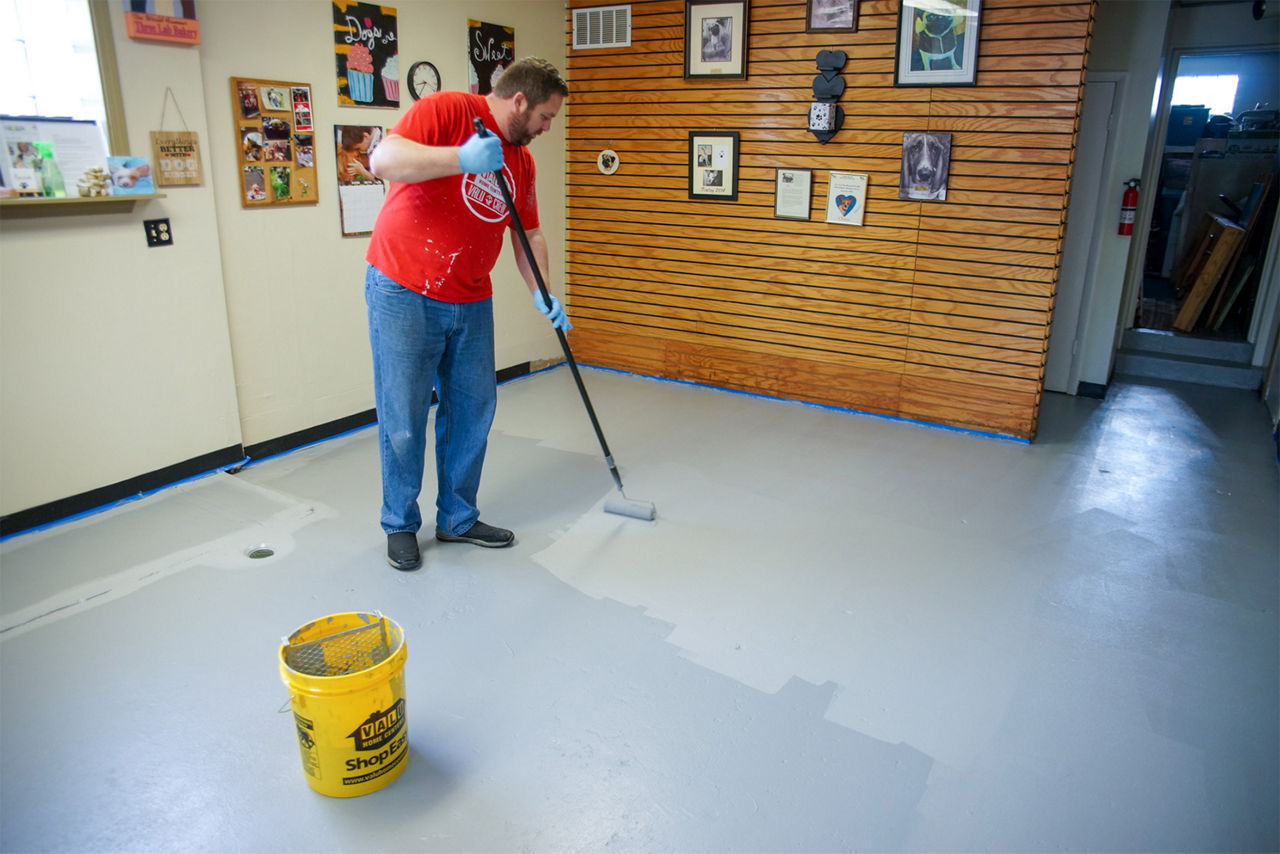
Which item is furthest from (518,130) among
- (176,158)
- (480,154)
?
(176,158)

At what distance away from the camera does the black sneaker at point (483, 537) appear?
10.5 ft

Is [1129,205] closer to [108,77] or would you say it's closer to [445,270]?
[445,270]

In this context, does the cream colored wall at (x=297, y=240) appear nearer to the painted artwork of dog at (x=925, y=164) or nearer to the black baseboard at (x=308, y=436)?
the black baseboard at (x=308, y=436)

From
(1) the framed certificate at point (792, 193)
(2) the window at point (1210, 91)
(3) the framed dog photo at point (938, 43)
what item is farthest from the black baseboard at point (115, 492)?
(2) the window at point (1210, 91)

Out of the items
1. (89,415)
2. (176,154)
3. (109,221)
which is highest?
(176,154)

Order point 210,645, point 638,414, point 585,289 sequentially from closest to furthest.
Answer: point 210,645
point 638,414
point 585,289

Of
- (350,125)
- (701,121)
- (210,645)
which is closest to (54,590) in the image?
(210,645)

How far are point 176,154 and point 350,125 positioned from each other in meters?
0.95

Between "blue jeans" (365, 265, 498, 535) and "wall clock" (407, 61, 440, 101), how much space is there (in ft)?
6.74

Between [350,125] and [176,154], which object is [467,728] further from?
[350,125]

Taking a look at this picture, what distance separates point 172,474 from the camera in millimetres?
3680

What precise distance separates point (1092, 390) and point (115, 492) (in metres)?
5.50

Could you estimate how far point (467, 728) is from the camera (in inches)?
87.0

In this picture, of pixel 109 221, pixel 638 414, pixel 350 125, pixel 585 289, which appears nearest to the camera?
pixel 109 221
